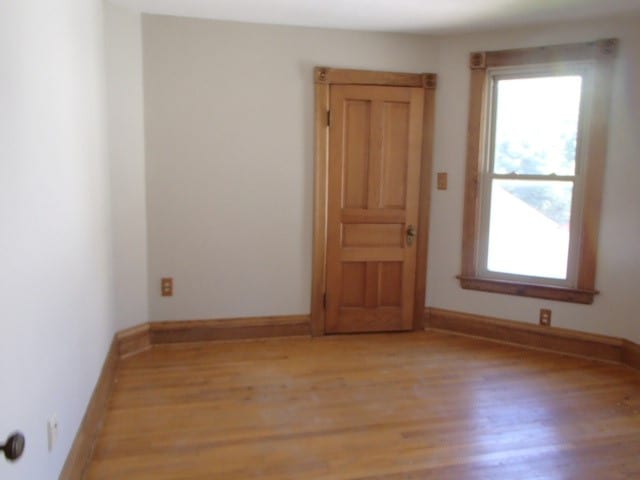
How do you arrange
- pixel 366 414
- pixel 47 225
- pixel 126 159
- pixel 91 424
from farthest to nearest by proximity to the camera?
pixel 126 159, pixel 366 414, pixel 91 424, pixel 47 225

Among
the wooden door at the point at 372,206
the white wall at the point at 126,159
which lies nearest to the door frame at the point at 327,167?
the wooden door at the point at 372,206

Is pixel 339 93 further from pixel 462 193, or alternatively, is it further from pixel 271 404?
pixel 271 404

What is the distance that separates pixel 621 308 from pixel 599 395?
0.76 m

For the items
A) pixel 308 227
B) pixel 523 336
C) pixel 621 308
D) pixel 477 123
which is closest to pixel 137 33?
pixel 308 227

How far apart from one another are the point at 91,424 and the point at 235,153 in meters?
1.99

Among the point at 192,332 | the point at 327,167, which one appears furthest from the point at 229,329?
the point at 327,167

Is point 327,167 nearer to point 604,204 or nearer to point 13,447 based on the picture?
point 604,204

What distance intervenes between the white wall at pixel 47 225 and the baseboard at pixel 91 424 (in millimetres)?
64

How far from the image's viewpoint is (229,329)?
381cm

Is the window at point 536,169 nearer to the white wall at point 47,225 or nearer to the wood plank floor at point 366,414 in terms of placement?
the wood plank floor at point 366,414

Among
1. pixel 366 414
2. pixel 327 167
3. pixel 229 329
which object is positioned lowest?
pixel 366 414

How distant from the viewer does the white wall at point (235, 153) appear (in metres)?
3.52

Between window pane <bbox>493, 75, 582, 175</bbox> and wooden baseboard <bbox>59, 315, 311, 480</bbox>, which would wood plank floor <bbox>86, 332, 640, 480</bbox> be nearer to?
wooden baseboard <bbox>59, 315, 311, 480</bbox>

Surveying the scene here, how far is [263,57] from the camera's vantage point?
143 inches
